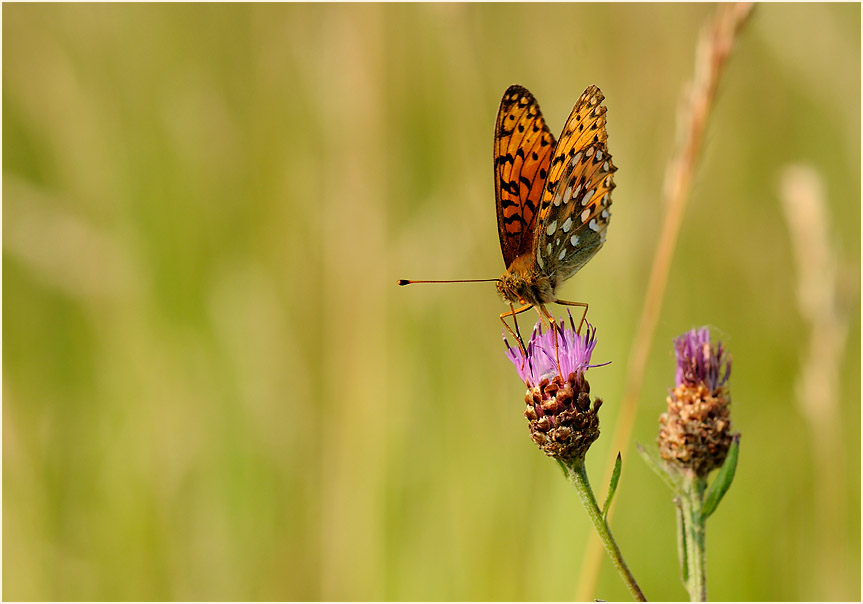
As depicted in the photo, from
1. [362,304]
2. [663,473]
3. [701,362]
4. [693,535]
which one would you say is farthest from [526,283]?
[362,304]

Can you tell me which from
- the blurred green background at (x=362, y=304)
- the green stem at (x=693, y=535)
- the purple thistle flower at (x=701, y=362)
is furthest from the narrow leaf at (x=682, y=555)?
the blurred green background at (x=362, y=304)

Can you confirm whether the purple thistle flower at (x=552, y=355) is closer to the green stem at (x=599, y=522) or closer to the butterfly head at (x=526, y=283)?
the green stem at (x=599, y=522)

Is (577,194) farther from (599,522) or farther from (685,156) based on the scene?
(599,522)

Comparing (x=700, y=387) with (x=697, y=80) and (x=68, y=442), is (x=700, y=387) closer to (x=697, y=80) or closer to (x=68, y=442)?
(x=697, y=80)

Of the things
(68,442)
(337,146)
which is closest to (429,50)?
(337,146)

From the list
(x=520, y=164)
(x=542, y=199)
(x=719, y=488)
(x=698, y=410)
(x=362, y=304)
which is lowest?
(x=719, y=488)

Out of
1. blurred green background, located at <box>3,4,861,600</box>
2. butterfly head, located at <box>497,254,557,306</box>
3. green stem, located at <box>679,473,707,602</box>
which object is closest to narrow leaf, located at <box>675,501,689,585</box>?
green stem, located at <box>679,473,707,602</box>
